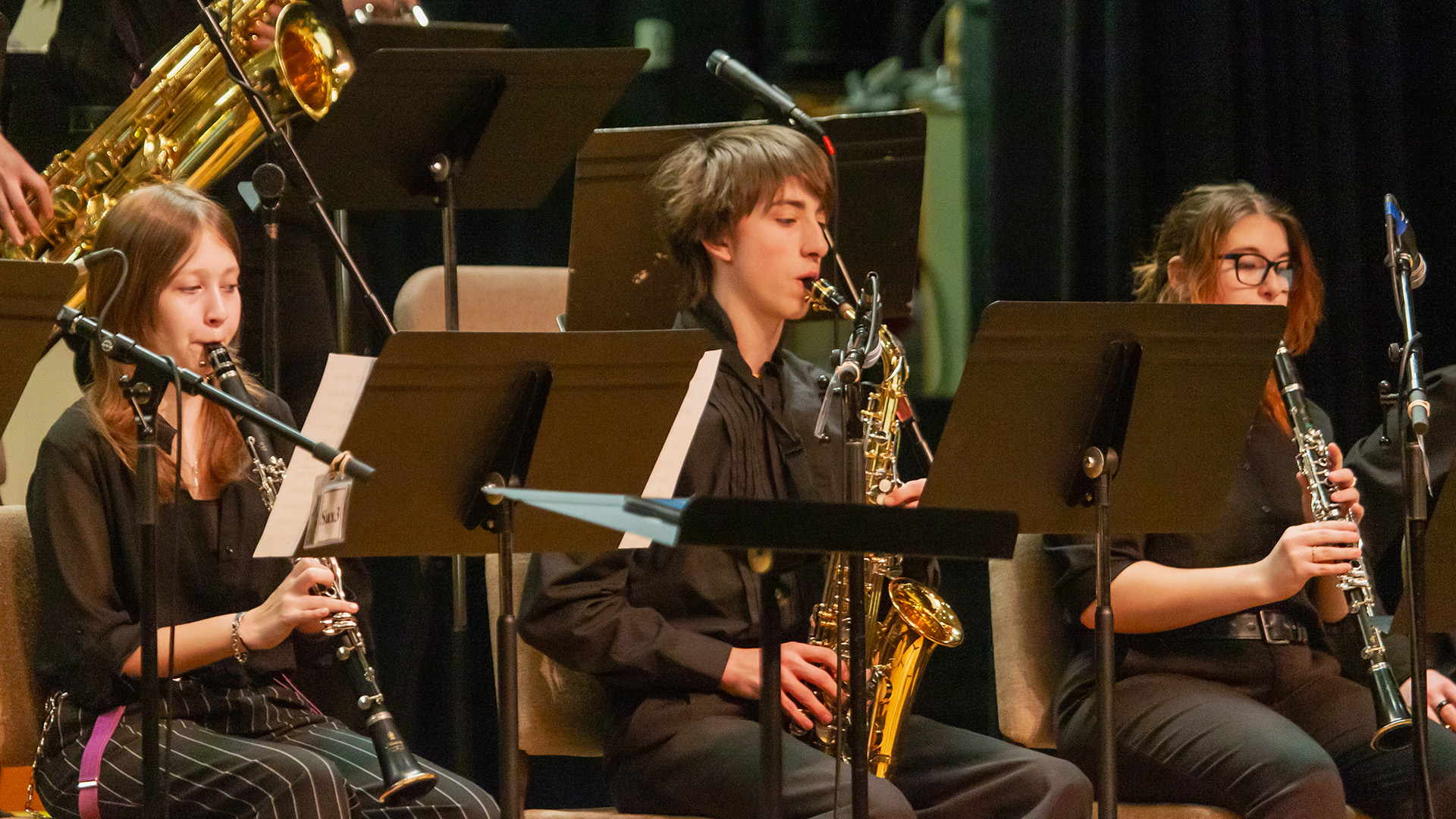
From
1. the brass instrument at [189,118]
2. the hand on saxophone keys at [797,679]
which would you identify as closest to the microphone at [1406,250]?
the hand on saxophone keys at [797,679]

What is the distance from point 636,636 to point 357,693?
404 millimetres

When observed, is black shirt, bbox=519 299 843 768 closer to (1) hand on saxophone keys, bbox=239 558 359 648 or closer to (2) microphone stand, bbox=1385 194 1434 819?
(1) hand on saxophone keys, bbox=239 558 359 648

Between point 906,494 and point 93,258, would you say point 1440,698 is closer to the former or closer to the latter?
point 906,494

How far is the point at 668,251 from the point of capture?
2.92 meters

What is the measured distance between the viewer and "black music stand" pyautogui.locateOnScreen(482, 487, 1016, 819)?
1.56 m

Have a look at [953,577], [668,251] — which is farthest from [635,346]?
[953,577]

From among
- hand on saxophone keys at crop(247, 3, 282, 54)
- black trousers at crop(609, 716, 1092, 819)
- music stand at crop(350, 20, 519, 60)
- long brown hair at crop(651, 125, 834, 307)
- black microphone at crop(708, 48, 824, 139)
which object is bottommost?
black trousers at crop(609, 716, 1092, 819)

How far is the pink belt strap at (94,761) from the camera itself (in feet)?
7.45

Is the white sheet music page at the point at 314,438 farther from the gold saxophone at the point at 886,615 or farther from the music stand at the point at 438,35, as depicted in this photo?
the music stand at the point at 438,35

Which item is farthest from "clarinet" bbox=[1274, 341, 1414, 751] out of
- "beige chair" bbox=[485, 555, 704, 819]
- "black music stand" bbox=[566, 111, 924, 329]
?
"beige chair" bbox=[485, 555, 704, 819]

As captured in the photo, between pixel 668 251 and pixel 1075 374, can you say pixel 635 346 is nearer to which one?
pixel 1075 374

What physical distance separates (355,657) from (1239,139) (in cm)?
247

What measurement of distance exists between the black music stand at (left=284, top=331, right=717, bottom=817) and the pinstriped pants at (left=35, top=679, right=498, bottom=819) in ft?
1.07

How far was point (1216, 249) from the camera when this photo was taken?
3.00m
